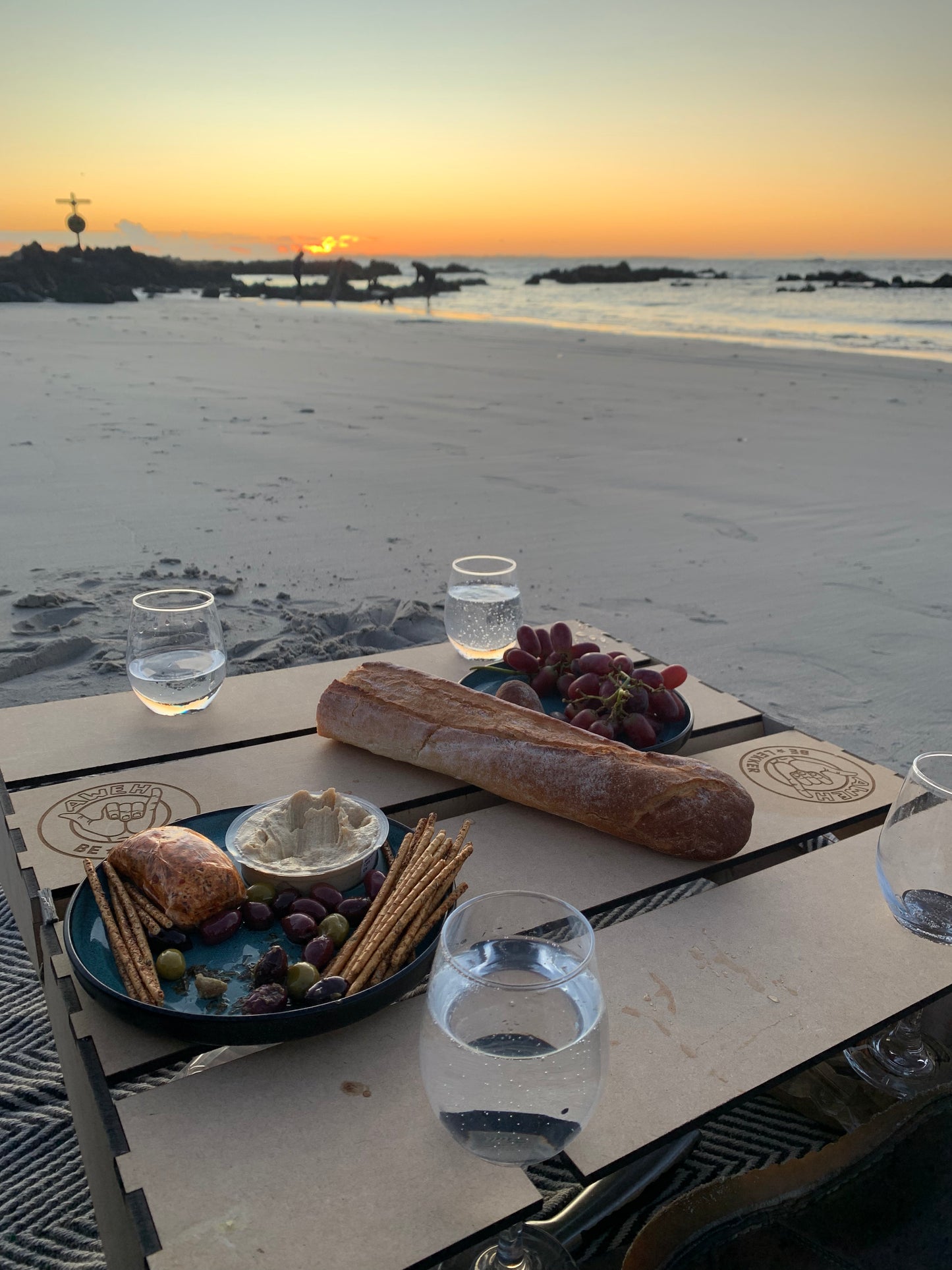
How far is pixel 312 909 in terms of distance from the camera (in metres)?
1.33

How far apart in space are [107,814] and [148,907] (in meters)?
0.41

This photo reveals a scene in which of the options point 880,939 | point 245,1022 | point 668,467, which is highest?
point 245,1022

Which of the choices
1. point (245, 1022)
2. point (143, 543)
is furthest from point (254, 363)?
point (245, 1022)

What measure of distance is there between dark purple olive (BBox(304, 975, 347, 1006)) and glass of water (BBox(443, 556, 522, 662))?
1282mm

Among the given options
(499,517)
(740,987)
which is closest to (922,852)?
(740,987)

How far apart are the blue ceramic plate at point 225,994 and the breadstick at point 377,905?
0.23 ft

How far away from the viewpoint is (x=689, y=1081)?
1139mm

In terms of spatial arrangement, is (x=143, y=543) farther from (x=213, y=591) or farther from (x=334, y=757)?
(x=334, y=757)

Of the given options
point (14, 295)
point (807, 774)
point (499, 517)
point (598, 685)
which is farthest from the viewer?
point (14, 295)

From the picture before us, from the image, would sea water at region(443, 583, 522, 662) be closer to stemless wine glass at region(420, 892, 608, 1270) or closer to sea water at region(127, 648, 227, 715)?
sea water at region(127, 648, 227, 715)

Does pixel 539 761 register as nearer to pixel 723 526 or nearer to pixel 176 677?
pixel 176 677

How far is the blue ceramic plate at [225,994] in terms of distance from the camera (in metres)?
1.12

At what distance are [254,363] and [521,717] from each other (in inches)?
484

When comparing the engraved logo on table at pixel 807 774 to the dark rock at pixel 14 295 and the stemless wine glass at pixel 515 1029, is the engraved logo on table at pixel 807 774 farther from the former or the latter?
the dark rock at pixel 14 295
